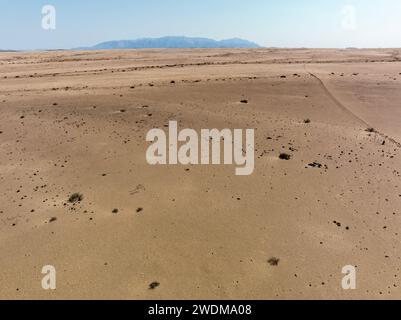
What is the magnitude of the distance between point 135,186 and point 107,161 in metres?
3.53

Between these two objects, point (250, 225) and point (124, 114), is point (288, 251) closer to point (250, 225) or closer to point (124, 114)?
point (250, 225)

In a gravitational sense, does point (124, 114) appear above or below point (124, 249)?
above

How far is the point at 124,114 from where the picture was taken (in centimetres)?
2855

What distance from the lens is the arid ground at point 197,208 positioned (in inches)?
480

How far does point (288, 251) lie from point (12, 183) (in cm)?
1311

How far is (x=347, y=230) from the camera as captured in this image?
14.6 meters

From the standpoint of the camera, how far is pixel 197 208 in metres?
16.2

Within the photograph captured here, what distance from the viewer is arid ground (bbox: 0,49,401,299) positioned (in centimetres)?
1218
